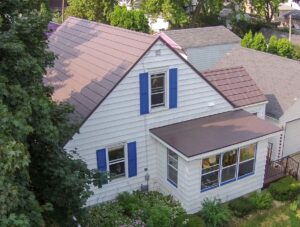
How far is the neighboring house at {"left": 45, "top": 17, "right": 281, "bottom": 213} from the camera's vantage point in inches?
533

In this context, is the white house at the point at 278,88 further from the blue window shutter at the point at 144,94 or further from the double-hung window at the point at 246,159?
the blue window shutter at the point at 144,94

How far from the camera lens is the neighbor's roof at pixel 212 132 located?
1350 cm

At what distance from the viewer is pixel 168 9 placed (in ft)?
136

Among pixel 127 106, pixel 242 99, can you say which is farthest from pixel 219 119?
pixel 127 106

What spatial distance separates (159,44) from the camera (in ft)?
44.5

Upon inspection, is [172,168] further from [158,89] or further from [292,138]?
[292,138]

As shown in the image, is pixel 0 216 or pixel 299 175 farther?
pixel 299 175

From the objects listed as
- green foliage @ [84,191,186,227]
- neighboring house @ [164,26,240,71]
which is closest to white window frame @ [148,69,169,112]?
green foliage @ [84,191,186,227]

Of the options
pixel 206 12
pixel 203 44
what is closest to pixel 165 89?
pixel 203 44

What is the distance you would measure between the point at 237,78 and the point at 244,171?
4481 mm

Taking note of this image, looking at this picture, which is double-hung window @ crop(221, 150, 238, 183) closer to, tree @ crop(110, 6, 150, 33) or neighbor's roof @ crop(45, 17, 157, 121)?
neighbor's roof @ crop(45, 17, 157, 121)

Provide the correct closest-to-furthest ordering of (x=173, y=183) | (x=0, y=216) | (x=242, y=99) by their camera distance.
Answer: (x=0, y=216) < (x=173, y=183) < (x=242, y=99)

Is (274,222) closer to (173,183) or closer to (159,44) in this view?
(173,183)

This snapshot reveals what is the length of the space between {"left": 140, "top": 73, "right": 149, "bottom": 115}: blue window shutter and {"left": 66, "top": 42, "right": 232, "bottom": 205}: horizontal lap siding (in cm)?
16
